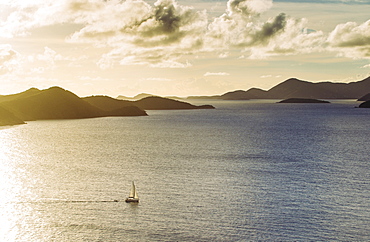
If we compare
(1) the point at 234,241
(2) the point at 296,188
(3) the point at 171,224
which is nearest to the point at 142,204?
(3) the point at 171,224

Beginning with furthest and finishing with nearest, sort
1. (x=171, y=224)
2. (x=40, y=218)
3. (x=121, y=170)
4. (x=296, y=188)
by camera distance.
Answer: (x=121, y=170) < (x=296, y=188) < (x=40, y=218) < (x=171, y=224)

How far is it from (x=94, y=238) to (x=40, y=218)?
10864 mm

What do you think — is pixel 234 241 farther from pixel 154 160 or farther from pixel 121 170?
pixel 154 160

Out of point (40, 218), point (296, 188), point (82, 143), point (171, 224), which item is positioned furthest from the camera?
point (82, 143)

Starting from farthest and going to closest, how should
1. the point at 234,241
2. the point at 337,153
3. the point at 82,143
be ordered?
the point at 82,143
the point at 337,153
the point at 234,241

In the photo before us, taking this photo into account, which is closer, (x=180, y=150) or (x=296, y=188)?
(x=296, y=188)

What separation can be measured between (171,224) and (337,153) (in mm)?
73749

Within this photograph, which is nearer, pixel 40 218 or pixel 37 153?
pixel 40 218

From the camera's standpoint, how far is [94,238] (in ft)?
127

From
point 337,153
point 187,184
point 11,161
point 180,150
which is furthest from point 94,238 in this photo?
point 337,153

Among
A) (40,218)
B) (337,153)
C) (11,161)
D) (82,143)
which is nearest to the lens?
(40,218)

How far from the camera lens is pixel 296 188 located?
195ft

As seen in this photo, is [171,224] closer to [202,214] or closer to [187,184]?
[202,214]

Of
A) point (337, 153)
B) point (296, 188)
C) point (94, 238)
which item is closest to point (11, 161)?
point (94, 238)
